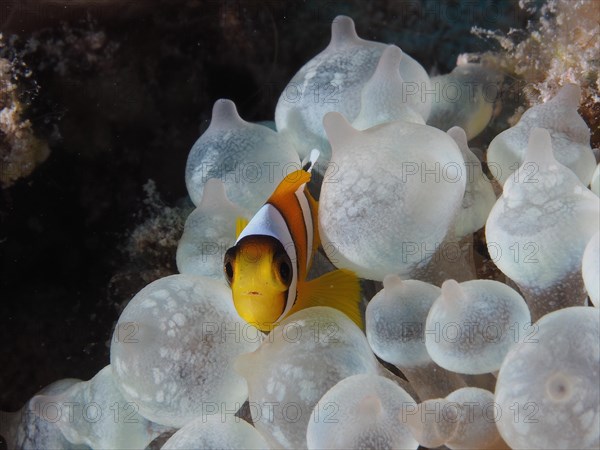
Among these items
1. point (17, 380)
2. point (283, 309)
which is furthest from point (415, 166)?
point (17, 380)

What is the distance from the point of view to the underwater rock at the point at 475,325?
32.2 inches

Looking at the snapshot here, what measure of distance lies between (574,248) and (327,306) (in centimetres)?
43

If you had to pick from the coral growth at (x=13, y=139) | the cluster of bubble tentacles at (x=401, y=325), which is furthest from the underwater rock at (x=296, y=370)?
the coral growth at (x=13, y=139)

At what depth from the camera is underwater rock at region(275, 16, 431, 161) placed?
127 centimetres

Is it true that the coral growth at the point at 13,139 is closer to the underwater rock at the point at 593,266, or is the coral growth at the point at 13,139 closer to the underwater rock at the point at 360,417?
the underwater rock at the point at 360,417

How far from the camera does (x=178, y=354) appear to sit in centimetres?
96

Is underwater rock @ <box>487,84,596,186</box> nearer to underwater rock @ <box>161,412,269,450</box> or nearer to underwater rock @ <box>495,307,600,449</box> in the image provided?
underwater rock @ <box>495,307,600,449</box>

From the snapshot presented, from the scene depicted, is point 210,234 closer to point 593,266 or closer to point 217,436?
point 217,436

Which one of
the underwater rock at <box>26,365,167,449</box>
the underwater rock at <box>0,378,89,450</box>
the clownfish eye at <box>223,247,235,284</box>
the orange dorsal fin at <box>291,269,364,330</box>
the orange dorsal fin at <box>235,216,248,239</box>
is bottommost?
the underwater rock at <box>0,378,89,450</box>

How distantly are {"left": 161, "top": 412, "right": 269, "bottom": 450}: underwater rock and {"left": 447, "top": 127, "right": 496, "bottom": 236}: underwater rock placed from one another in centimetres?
52

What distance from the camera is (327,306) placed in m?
1.06

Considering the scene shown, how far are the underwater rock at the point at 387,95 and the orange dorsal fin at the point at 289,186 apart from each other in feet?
0.56

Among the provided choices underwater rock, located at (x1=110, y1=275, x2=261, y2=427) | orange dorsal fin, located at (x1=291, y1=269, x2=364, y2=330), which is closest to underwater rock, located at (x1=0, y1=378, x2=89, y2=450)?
underwater rock, located at (x1=110, y1=275, x2=261, y2=427)

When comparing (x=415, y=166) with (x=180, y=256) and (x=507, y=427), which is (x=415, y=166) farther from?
(x=180, y=256)
